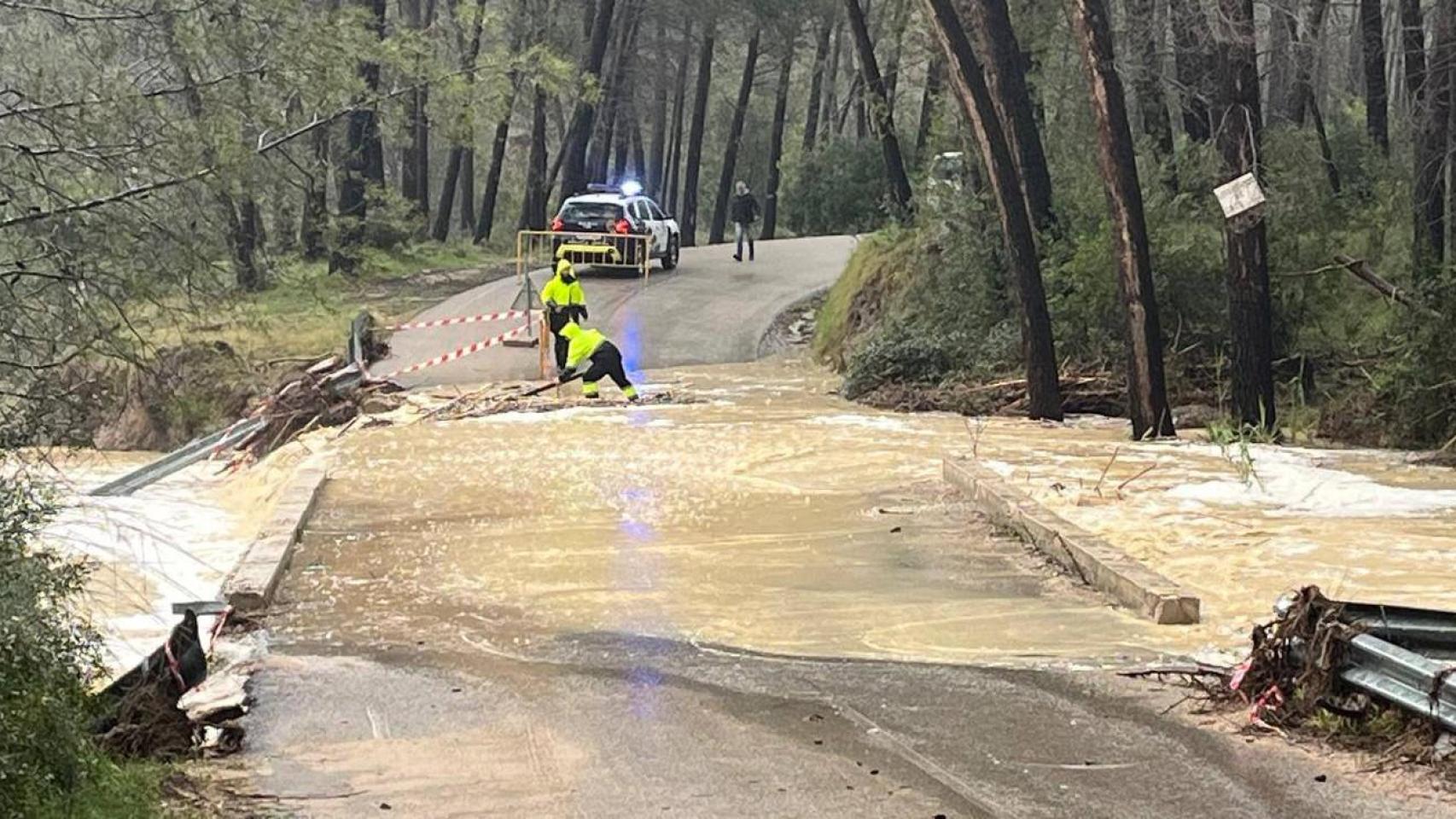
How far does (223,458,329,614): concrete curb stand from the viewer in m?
9.68

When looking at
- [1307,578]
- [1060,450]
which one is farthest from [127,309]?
[1060,450]

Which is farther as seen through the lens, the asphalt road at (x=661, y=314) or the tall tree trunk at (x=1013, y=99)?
the asphalt road at (x=661, y=314)

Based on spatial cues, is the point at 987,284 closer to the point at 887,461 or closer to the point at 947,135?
the point at 947,135

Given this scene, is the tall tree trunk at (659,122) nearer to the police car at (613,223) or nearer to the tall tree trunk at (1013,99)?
the police car at (613,223)

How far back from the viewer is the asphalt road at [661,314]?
25.9m

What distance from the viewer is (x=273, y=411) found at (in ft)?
71.8

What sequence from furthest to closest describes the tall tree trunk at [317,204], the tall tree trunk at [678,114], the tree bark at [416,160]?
the tall tree trunk at [678,114]
the tree bark at [416,160]
the tall tree trunk at [317,204]

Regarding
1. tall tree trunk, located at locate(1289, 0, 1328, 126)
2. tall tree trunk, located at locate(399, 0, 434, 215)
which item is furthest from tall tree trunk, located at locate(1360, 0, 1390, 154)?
tall tree trunk, located at locate(399, 0, 434, 215)

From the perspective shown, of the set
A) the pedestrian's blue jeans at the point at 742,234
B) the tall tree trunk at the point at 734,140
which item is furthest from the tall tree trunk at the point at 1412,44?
the tall tree trunk at the point at 734,140

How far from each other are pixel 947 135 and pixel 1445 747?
2092 cm

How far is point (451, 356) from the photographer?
25.5m

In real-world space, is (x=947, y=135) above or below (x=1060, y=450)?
above

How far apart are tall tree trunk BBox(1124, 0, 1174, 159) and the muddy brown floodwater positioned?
6.62m

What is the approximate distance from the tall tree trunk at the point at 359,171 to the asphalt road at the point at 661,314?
7.12 feet
